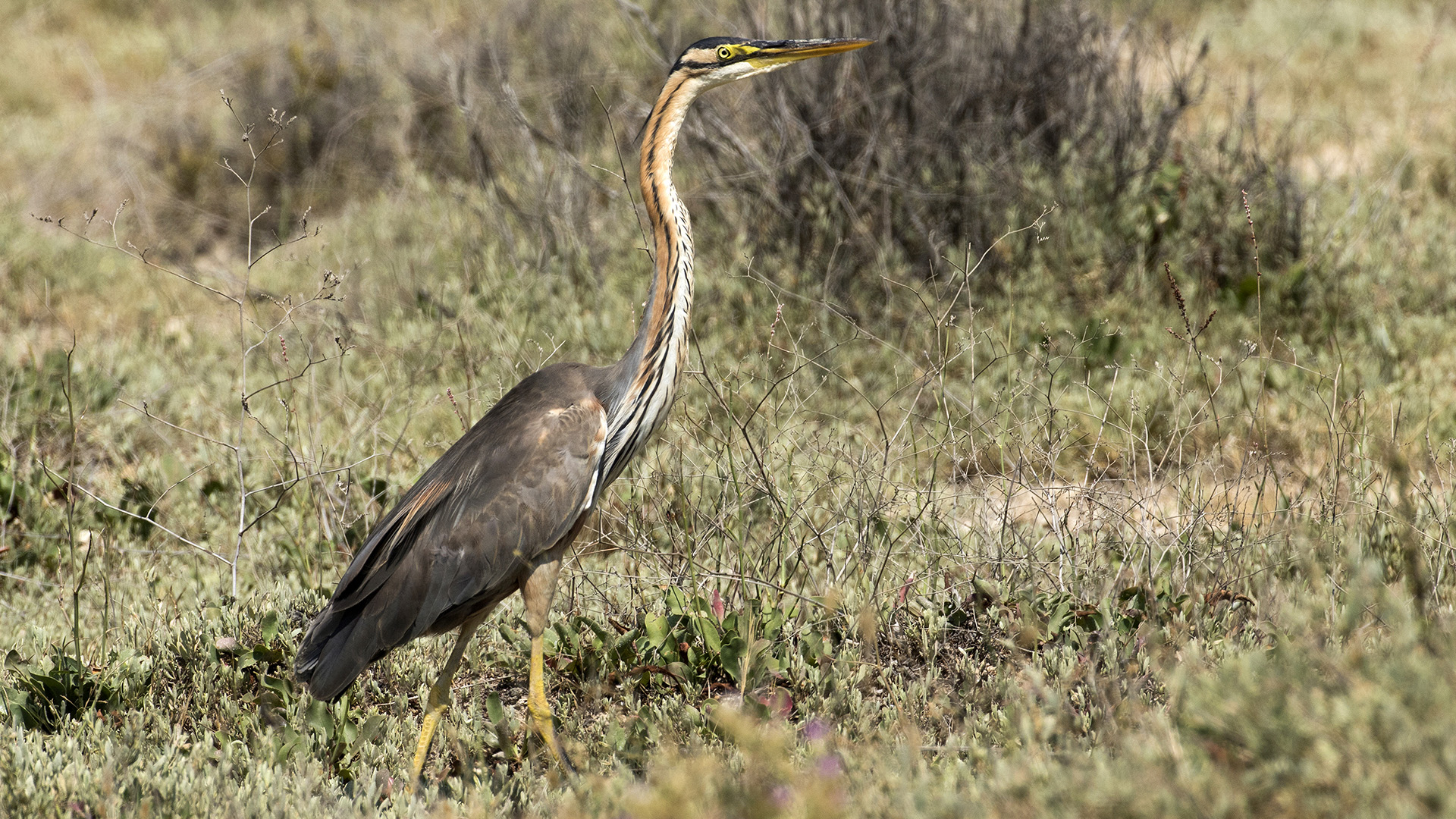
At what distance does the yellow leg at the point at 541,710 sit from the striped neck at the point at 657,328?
1.89ft

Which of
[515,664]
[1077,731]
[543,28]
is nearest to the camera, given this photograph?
[1077,731]

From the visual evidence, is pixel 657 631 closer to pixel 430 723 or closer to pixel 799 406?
pixel 430 723

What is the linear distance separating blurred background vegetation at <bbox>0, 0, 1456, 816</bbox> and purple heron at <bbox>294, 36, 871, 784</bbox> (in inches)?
9.9

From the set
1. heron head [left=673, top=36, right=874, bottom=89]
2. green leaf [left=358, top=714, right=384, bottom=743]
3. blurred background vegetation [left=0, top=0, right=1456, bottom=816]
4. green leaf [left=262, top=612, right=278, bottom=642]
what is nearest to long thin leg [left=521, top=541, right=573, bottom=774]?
blurred background vegetation [left=0, top=0, right=1456, bottom=816]

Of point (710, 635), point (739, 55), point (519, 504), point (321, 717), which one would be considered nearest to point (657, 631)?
point (710, 635)

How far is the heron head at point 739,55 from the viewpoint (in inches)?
158

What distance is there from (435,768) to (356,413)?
256 cm

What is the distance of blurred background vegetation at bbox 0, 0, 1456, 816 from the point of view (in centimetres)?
299

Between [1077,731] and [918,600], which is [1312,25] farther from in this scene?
[1077,731]

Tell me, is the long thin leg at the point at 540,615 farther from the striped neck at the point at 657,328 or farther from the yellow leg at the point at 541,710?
the striped neck at the point at 657,328

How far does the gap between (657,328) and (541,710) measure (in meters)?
1.22

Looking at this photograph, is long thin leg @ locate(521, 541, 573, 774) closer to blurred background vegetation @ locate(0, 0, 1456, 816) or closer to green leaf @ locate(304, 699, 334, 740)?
blurred background vegetation @ locate(0, 0, 1456, 816)

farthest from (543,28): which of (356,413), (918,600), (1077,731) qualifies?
(1077,731)

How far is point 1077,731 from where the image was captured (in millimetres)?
3170
